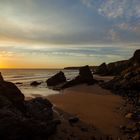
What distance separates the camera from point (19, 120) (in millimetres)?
10453

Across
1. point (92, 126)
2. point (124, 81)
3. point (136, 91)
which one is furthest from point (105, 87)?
point (92, 126)

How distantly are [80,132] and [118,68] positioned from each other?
210 feet

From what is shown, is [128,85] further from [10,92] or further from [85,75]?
[10,92]

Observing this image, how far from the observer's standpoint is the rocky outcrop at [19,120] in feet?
33.1

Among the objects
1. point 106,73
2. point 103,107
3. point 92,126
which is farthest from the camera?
point 106,73

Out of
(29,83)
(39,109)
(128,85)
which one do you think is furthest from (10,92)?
(29,83)

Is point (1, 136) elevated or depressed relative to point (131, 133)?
elevated

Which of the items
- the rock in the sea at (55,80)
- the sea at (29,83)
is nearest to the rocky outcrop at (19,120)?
the sea at (29,83)

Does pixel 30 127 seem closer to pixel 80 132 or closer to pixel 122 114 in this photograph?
pixel 80 132

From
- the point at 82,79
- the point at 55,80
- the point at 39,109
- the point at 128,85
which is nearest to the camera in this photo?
the point at 39,109

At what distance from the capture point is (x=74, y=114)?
17938 millimetres

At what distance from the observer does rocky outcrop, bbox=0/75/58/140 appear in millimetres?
10096

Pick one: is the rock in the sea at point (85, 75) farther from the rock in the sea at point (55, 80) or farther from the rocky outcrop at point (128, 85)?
the rocky outcrop at point (128, 85)

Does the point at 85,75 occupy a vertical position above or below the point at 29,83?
above
